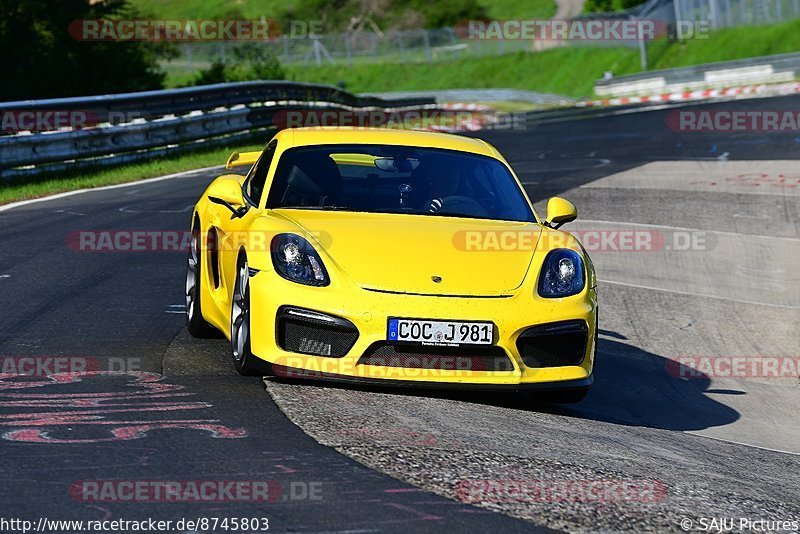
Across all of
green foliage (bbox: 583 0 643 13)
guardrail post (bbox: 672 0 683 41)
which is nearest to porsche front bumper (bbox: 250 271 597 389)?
guardrail post (bbox: 672 0 683 41)

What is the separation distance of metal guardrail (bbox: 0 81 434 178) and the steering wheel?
10061 millimetres

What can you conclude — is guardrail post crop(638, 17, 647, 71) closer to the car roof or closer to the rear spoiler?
the rear spoiler

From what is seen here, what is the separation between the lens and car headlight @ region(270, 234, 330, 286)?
263 inches

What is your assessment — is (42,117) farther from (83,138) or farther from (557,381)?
(557,381)

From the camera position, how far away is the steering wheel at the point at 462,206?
7.73 m

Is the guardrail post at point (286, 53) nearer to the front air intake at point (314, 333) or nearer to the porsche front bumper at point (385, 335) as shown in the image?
the porsche front bumper at point (385, 335)

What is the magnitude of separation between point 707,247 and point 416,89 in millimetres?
53973

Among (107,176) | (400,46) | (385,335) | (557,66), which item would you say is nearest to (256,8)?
(400,46)

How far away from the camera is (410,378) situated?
21.4ft

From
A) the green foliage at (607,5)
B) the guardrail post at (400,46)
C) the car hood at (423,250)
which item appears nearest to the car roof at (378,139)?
the car hood at (423,250)

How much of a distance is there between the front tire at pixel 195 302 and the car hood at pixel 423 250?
3.80 ft

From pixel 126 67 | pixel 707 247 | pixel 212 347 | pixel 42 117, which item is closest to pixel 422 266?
pixel 212 347

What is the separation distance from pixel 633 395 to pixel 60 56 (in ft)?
93.7

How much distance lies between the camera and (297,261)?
6766 mm
